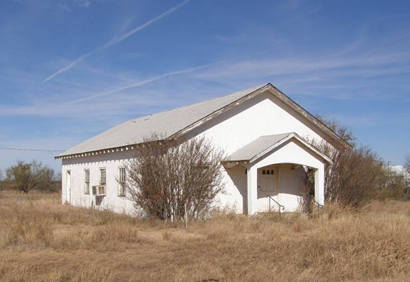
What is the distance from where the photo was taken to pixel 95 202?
24.8 meters

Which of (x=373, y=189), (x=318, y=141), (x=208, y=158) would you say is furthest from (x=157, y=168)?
(x=373, y=189)

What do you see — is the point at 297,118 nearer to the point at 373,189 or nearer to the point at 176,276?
the point at 373,189

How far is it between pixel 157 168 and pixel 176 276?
342 inches

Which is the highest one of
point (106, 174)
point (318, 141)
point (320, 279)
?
point (318, 141)

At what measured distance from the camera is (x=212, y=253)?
36.3 ft

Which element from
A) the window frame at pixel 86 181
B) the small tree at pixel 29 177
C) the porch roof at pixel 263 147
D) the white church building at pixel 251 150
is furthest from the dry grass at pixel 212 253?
the small tree at pixel 29 177

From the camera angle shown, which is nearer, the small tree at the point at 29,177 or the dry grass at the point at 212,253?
the dry grass at the point at 212,253

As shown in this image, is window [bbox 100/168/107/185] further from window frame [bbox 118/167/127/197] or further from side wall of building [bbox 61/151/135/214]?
window frame [bbox 118/167/127/197]

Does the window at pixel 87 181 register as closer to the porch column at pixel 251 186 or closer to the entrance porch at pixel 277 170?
the entrance porch at pixel 277 170

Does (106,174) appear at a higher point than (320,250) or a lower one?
higher

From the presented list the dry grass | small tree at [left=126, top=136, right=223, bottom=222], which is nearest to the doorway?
small tree at [left=126, top=136, right=223, bottom=222]

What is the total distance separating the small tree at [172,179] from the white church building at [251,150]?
2.40 feet

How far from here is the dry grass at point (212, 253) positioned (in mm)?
8781

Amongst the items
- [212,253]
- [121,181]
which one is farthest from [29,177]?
[212,253]
